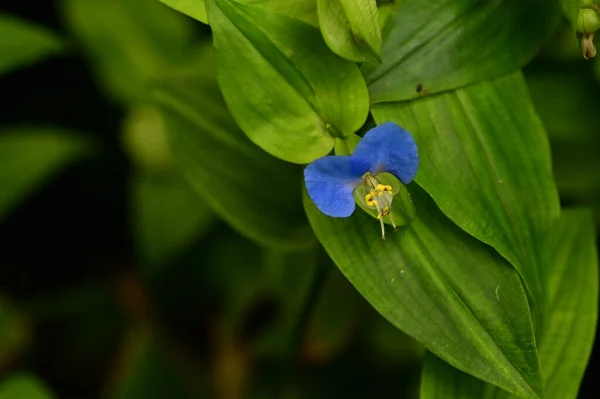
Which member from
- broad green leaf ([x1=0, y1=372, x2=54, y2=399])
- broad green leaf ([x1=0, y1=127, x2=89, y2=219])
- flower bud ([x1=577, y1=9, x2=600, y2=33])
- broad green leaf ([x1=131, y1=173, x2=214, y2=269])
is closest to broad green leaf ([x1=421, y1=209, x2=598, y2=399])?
flower bud ([x1=577, y1=9, x2=600, y2=33])

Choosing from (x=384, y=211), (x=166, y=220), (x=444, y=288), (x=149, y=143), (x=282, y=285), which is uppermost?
(x=384, y=211)

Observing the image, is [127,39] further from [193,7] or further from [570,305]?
[570,305]

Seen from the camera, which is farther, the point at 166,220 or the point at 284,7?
the point at 166,220

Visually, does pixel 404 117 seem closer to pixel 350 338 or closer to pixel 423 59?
pixel 423 59

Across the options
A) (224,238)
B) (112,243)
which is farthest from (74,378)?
(224,238)

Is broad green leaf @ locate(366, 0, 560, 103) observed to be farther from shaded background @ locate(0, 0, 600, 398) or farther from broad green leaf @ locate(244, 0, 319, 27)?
shaded background @ locate(0, 0, 600, 398)

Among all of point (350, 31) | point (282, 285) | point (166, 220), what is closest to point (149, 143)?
point (166, 220)
